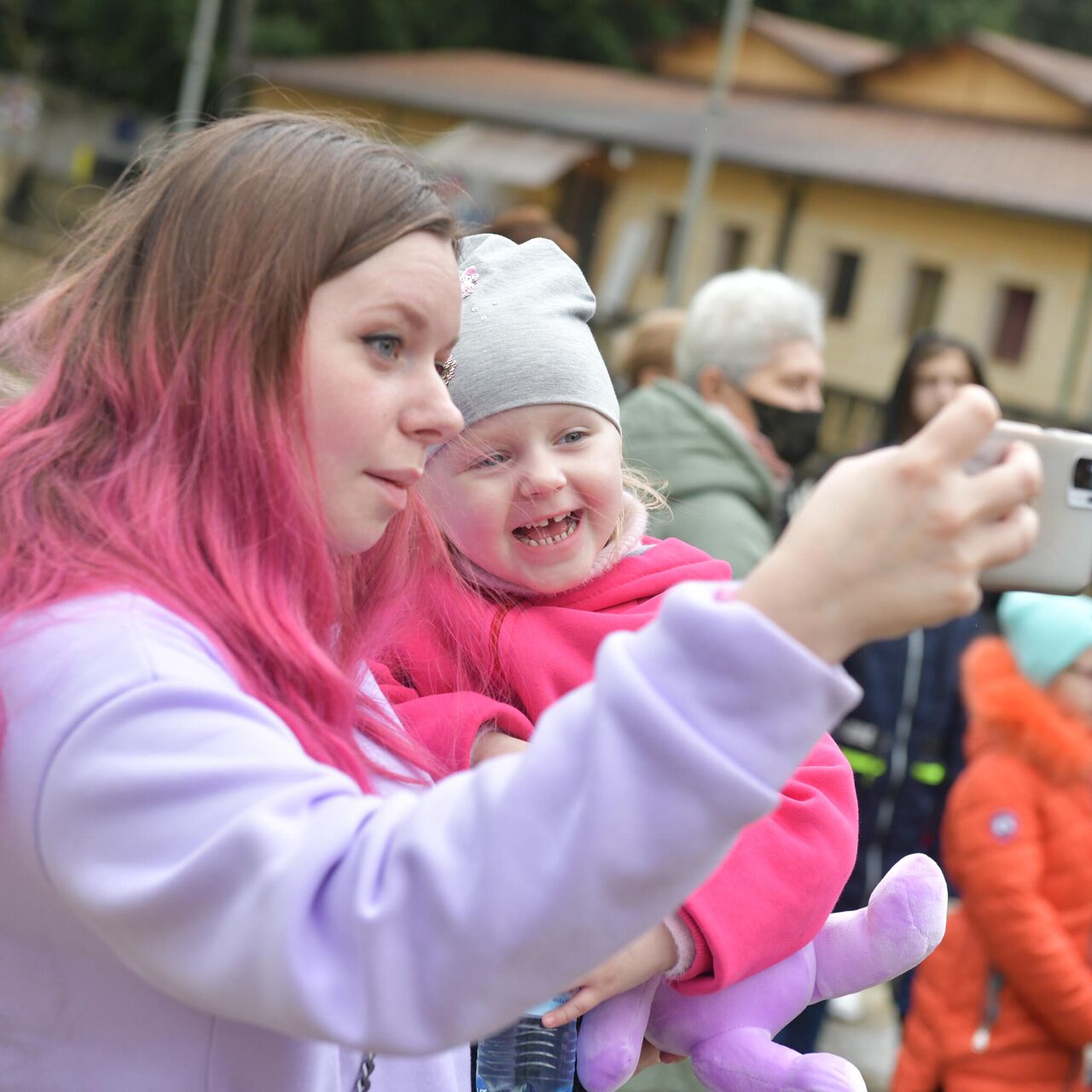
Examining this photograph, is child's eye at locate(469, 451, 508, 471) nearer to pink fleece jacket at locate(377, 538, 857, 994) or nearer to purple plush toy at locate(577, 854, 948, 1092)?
pink fleece jacket at locate(377, 538, 857, 994)

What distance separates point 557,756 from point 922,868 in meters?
0.84

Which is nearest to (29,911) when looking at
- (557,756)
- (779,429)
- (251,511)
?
(251,511)

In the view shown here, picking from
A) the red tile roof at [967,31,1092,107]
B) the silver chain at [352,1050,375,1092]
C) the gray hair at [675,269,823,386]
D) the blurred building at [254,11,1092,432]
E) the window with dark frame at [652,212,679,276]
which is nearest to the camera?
the silver chain at [352,1050,375,1092]

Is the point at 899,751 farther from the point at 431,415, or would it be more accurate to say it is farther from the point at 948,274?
the point at 948,274

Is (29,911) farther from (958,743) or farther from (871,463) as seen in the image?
(958,743)

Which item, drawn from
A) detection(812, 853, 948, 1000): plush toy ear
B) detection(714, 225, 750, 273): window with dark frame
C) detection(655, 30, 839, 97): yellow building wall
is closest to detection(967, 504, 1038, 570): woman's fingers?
detection(812, 853, 948, 1000): plush toy ear

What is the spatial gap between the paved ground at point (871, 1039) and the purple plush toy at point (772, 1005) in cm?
335

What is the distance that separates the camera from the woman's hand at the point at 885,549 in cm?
101

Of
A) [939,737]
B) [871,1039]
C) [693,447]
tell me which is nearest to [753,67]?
[871,1039]

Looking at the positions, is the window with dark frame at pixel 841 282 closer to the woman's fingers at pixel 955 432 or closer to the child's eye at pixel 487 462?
the child's eye at pixel 487 462

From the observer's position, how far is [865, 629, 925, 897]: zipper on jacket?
13.7ft

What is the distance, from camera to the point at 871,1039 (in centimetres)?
536

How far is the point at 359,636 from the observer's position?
4.90 ft

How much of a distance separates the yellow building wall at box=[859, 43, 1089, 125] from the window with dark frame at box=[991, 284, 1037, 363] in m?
3.19
